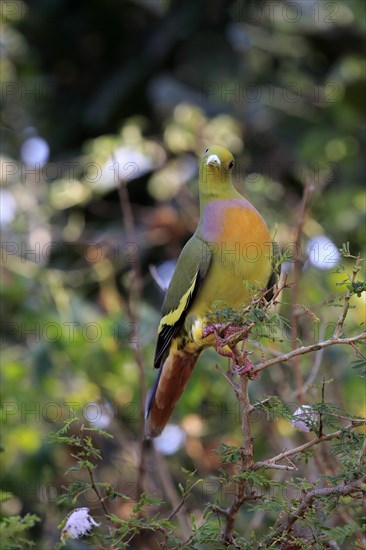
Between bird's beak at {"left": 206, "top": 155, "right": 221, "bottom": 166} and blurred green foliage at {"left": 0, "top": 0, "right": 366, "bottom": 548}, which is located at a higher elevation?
bird's beak at {"left": 206, "top": 155, "right": 221, "bottom": 166}

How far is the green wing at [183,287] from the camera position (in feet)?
8.43

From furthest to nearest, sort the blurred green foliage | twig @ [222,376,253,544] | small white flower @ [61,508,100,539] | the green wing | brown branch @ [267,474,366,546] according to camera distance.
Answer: the blurred green foliage
the green wing
small white flower @ [61,508,100,539]
twig @ [222,376,253,544]
brown branch @ [267,474,366,546]

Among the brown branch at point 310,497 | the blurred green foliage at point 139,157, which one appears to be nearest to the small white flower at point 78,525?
the brown branch at point 310,497

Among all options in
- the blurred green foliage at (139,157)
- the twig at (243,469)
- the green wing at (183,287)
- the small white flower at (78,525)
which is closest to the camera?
the twig at (243,469)

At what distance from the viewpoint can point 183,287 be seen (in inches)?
103

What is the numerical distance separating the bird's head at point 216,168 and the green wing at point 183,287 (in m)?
0.18

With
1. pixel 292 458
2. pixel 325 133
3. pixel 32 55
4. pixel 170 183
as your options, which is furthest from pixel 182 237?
pixel 292 458

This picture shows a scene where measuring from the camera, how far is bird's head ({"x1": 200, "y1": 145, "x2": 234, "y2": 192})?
8.52ft

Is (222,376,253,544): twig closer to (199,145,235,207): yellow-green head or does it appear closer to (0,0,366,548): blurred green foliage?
(199,145,235,207): yellow-green head

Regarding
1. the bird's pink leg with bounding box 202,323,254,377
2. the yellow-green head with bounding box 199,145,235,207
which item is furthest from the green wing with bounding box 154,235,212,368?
the bird's pink leg with bounding box 202,323,254,377

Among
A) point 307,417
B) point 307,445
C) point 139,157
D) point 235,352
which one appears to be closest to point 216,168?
point 235,352

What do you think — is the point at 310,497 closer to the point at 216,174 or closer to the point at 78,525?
the point at 78,525

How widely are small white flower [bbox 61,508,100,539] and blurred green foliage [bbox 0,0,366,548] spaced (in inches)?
70.8

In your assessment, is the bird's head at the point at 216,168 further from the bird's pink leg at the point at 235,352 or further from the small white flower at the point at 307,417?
the small white flower at the point at 307,417
